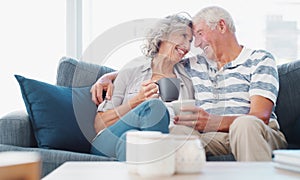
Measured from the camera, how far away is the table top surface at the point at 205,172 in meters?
1.05

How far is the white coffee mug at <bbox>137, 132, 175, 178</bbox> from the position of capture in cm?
106

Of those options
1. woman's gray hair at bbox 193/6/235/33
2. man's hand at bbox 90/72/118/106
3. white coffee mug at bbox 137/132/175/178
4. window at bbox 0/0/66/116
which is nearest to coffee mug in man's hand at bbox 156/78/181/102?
man's hand at bbox 90/72/118/106

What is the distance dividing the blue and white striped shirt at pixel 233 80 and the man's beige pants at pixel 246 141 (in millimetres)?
251

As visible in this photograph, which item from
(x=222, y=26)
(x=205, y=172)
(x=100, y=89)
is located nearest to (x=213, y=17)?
(x=222, y=26)

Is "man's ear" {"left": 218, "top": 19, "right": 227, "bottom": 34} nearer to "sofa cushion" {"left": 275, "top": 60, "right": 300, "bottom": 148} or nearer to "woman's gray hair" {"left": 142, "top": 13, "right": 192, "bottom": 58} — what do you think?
"woman's gray hair" {"left": 142, "top": 13, "right": 192, "bottom": 58}

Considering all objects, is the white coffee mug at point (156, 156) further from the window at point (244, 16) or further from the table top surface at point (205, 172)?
the window at point (244, 16)

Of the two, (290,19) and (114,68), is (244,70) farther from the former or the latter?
(290,19)

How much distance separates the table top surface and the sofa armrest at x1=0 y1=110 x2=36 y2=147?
75 cm

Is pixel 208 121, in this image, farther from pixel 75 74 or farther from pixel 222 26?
pixel 75 74

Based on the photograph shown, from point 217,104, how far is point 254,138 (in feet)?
1.71

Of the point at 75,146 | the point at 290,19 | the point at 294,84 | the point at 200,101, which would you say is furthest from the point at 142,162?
the point at 290,19

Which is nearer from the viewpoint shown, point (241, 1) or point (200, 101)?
point (200, 101)

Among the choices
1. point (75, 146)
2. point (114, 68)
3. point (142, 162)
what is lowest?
point (75, 146)

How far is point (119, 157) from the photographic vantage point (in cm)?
149
